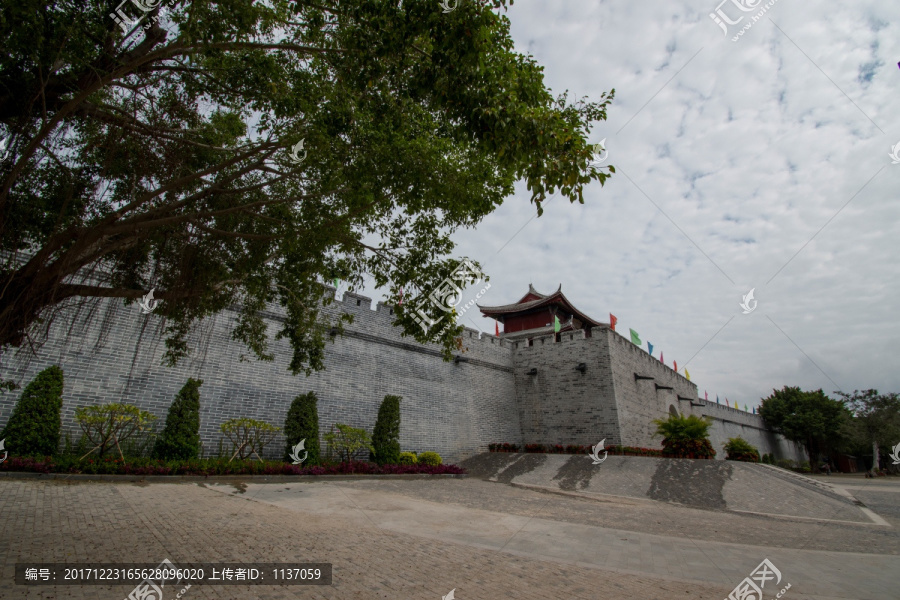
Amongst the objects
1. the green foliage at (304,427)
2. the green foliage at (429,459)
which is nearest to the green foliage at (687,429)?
the green foliage at (429,459)

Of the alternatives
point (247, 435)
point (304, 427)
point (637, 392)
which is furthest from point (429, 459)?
point (637, 392)

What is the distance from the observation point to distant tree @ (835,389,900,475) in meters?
30.1

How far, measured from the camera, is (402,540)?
17.0ft

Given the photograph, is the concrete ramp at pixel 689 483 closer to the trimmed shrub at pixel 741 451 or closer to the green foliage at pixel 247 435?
the trimmed shrub at pixel 741 451

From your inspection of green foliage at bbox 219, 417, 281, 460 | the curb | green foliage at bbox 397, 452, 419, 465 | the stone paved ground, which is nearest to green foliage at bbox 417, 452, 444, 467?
green foliage at bbox 397, 452, 419, 465

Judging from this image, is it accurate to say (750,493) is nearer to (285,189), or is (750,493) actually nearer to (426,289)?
(426,289)

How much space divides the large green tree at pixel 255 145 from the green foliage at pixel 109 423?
4.13 meters

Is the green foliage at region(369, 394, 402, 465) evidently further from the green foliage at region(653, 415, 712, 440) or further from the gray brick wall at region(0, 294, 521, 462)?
the green foliage at region(653, 415, 712, 440)

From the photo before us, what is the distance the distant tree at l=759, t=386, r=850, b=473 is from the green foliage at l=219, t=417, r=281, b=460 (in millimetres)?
41347

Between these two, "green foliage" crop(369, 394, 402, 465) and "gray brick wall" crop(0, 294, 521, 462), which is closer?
"gray brick wall" crop(0, 294, 521, 462)

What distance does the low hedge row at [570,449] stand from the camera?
621 inches

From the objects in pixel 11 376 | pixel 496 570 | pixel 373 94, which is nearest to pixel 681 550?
pixel 496 570

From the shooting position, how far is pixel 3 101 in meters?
3.81

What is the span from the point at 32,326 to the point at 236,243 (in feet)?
7.58
